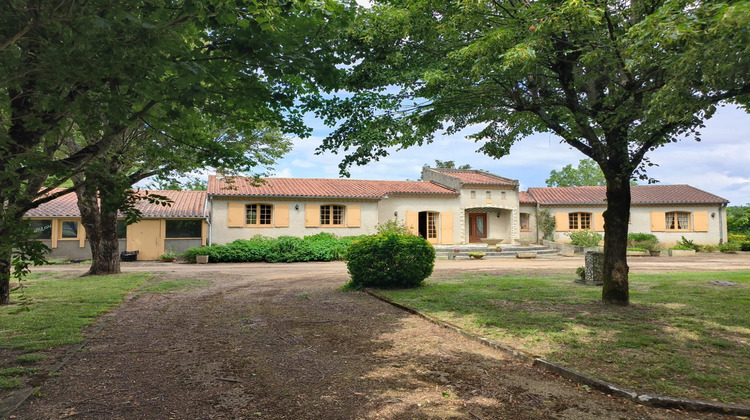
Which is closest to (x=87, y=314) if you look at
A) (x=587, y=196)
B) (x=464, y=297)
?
(x=464, y=297)

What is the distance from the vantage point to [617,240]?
736 centimetres

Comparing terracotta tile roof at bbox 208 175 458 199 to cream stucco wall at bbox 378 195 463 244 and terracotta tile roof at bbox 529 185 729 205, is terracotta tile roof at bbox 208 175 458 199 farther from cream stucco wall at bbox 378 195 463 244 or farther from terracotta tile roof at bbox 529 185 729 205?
terracotta tile roof at bbox 529 185 729 205

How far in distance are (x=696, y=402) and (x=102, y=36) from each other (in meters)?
5.27

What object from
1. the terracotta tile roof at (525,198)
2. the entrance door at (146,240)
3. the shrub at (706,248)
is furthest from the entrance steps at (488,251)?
the entrance door at (146,240)

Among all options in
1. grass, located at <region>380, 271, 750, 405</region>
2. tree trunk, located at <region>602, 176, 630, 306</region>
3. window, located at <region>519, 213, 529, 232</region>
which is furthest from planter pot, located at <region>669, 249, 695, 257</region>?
tree trunk, located at <region>602, 176, 630, 306</region>

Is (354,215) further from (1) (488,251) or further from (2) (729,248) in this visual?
(2) (729,248)

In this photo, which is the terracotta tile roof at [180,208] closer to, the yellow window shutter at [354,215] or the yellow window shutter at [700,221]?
the yellow window shutter at [354,215]

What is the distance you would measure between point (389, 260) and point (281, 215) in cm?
1445

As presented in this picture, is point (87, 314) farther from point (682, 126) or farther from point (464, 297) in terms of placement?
point (682, 126)

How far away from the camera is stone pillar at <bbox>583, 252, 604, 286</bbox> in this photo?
10.5 m

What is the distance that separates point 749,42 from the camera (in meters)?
3.63

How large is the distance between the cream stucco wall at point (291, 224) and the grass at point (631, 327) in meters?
14.2

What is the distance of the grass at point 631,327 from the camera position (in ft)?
13.2

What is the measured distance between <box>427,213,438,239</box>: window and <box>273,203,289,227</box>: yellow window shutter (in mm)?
8931
